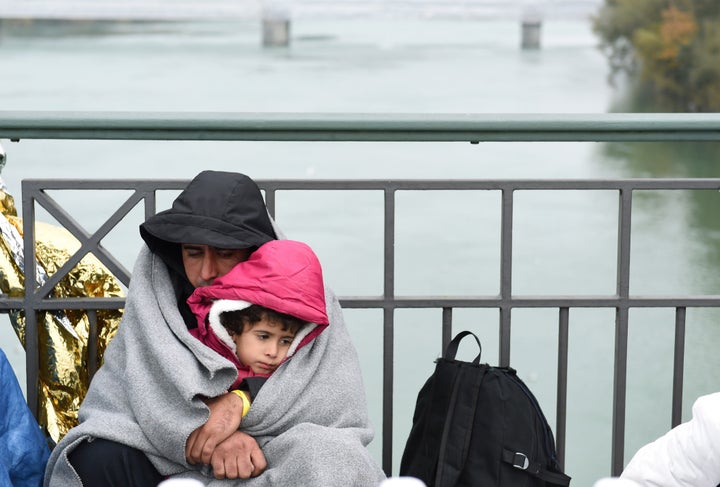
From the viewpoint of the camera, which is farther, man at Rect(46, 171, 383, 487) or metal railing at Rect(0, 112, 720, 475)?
metal railing at Rect(0, 112, 720, 475)

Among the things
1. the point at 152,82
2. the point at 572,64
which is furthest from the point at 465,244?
the point at 572,64

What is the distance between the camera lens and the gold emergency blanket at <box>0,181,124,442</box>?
87.0 inches

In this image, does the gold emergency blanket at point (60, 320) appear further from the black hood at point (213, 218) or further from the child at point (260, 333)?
the child at point (260, 333)

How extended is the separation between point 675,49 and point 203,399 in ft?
94.4

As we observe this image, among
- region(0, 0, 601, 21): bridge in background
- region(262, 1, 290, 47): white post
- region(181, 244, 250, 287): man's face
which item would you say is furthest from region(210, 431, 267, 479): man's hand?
region(262, 1, 290, 47): white post

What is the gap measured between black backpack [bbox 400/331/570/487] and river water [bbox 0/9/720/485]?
3813 millimetres

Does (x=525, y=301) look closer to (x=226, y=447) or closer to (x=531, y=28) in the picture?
(x=226, y=447)

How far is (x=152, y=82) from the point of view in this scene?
3584cm

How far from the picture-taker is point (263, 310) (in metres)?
1.88

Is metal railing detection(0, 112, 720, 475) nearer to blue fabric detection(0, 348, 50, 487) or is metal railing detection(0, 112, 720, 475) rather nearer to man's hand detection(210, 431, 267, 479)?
Result: blue fabric detection(0, 348, 50, 487)

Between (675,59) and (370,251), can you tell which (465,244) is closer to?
(370,251)

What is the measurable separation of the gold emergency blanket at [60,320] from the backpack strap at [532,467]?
33.5 inches

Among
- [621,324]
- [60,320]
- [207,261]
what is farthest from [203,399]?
[621,324]

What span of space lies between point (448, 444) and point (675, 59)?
28964 mm
